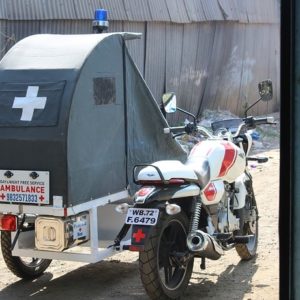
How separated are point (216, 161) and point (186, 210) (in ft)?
1.63

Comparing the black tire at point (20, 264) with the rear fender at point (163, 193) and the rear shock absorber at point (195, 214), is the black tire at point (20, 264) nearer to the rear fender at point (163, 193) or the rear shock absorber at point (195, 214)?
the rear fender at point (163, 193)

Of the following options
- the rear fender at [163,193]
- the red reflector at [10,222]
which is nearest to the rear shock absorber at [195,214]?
the rear fender at [163,193]

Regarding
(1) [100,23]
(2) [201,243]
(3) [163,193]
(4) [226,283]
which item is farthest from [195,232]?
(1) [100,23]

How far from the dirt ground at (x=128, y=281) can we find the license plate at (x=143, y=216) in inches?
34.4

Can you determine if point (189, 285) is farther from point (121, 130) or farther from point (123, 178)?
point (121, 130)

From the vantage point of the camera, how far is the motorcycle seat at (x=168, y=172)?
15.7 feet

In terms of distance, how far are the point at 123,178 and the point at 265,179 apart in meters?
5.38

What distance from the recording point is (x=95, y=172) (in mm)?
5051

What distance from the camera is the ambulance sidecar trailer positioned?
4.71 m

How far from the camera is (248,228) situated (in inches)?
240

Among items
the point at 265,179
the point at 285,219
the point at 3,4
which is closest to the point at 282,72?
the point at 285,219

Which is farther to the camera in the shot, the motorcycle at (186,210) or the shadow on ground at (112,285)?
the shadow on ground at (112,285)

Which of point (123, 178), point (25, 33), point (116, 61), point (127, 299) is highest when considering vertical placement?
point (25, 33)

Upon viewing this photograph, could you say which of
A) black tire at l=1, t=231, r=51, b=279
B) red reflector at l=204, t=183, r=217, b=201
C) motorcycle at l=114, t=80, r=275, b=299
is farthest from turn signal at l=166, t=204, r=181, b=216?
black tire at l=1, t=231, r=51, b=279
